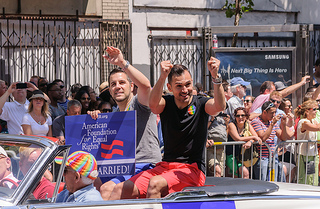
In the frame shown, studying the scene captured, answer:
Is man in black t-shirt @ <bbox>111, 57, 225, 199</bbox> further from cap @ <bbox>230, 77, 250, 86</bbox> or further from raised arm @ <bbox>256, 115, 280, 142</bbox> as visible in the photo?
cap @ <bbox>230, 77, 250, 86</bbox>

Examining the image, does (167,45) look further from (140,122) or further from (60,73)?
(140,122)

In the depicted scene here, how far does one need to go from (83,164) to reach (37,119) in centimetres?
364

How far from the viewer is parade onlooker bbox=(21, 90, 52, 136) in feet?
23.8

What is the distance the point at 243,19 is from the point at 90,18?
5.12m

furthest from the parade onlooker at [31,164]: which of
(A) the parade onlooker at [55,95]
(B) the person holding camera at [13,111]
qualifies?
(A) the parade onlooker at [55,95]

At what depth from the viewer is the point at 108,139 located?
4820 millimetres

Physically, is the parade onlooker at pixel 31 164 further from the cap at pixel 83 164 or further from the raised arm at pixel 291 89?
the raised arm at pixel 291 89

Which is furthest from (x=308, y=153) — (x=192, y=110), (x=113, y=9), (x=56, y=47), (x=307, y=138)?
(x=113, y=9)

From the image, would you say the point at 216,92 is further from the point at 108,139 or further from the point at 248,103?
the point at 248,103

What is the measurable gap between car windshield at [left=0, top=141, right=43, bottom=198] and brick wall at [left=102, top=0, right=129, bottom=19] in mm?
11589

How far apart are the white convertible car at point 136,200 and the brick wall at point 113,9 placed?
11506 mm

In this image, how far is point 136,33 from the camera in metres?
15.0

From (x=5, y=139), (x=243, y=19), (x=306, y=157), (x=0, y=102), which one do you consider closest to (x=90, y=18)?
(x=243, y=19)

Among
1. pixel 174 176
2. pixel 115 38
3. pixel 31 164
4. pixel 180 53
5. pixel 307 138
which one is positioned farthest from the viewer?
pixel 180 53
